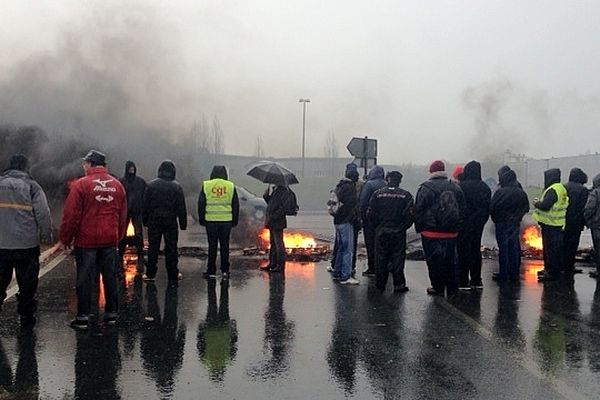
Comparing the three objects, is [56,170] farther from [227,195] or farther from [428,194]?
[428,194]

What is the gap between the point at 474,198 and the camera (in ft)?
30.2

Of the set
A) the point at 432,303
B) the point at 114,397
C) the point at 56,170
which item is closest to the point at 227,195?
the point at 432,303

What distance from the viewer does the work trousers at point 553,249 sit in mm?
9812

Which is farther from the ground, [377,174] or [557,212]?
[377,174]

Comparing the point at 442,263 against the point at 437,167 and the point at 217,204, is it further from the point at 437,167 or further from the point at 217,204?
the point at 217,204

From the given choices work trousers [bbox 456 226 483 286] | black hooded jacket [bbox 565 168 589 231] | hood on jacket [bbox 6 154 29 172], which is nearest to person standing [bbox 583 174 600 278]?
black hooded jacket [bbox 565 168 589 231]

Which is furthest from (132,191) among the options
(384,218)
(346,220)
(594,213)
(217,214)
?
(594,213)

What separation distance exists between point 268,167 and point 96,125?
9.11 m

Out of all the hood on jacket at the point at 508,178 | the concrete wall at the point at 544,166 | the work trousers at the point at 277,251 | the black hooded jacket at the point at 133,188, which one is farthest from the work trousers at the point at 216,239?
the concrete wall at the point at 544,166

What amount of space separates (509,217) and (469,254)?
101cm

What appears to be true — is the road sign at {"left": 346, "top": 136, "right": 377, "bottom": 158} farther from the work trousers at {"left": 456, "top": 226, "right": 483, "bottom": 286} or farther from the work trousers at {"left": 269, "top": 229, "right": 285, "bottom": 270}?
the work trousers at {"left": 456, "top": 226, "right": 483, "bottom": 286}

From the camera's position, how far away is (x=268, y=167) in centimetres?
1073

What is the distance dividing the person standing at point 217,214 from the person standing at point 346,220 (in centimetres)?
170

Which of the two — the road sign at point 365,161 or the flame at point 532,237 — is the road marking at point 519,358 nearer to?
the flame at point 532,237
